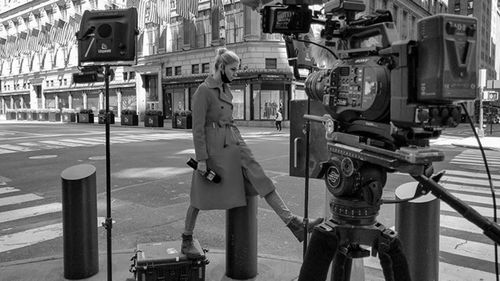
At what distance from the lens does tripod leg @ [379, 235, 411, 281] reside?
83.7 inches

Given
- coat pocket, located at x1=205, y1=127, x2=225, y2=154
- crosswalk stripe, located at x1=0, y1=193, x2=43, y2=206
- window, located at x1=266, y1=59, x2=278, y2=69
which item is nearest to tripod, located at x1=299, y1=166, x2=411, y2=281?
coat pocket, located at x1=205, y1=127, x2=225, y2=154

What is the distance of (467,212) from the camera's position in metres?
1.77

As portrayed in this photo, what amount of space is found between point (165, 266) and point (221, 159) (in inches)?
40.3

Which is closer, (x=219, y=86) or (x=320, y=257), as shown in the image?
(x=320, y=257)

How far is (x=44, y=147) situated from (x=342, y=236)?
55.3 feet

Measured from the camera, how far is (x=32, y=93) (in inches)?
2714

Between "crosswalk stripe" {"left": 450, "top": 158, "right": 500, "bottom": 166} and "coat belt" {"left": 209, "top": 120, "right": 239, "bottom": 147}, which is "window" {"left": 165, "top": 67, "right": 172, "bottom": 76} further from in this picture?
"coat belt" {"left": 209, "top": 120, "right": 239, "bottom": 147}

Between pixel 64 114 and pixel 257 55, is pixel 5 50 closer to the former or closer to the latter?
pixel 64 114

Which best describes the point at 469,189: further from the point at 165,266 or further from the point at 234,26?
the point at 234,26

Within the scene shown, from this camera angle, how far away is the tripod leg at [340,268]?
7.29ft

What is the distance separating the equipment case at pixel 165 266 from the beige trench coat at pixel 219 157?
50cm

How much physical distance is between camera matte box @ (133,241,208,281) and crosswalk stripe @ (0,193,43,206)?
5141mm

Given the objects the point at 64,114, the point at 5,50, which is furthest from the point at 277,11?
the point at 5,50

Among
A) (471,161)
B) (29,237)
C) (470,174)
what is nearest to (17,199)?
(29,237)
